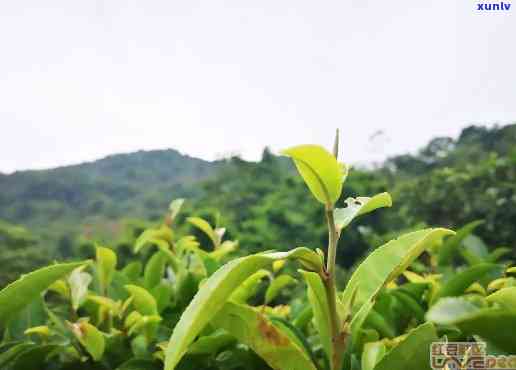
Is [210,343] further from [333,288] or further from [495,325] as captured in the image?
[495,325]

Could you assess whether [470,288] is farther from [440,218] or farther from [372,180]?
[372,180]

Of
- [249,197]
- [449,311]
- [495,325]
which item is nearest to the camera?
[449,311]

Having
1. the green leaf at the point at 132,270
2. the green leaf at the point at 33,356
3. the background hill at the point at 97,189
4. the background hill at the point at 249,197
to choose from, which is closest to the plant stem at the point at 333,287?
the green leaf at the point at 33,356

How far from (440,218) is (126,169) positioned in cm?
1347

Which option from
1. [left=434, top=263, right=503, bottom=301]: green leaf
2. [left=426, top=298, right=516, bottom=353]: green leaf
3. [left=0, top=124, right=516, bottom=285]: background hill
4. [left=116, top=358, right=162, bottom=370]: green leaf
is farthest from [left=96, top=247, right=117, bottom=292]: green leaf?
[left=426, top=298, right=516, bottom=353]: green leaf

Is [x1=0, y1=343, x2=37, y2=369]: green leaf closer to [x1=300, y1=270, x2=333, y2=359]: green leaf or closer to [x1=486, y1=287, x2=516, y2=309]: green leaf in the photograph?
[x1=300, y1=270, x2=333, y2=359]: green leaf

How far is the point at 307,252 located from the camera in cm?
54

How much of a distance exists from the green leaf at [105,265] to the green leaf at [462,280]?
1.80ft

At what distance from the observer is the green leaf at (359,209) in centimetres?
59

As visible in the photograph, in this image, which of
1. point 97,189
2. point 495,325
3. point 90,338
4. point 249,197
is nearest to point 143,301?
point 90,338

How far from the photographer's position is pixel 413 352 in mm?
562

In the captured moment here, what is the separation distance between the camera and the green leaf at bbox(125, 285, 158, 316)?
0.86 meters

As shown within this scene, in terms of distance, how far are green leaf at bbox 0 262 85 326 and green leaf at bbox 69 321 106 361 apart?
86mm

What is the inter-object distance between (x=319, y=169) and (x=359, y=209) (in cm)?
8
